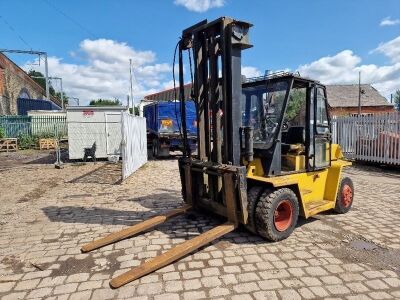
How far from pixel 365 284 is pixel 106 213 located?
4.82 metres

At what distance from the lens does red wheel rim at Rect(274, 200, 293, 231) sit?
5.08m

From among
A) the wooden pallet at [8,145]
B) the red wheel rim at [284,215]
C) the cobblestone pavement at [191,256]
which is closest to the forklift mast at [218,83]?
the red wheel rim at [284,215]

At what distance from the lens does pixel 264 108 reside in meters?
5.54

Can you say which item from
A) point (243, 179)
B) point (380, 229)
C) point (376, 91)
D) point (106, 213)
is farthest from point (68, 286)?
point (376, 91)

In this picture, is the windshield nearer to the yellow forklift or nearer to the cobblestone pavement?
the yellow forklift

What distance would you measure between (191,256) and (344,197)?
3.57 m

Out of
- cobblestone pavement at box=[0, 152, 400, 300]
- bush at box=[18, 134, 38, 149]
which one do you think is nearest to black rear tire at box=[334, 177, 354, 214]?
cobblestone pavement at box=[0, 152, 400, 300]

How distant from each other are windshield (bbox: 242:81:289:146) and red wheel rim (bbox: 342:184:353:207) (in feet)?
7.58

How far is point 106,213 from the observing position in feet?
22.0

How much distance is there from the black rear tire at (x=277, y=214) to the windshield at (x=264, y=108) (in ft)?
2.72

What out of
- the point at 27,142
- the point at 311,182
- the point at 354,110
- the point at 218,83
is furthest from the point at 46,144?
the point at 354,110

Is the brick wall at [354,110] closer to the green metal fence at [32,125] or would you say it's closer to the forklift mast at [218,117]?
the green metal fence at [32,125]

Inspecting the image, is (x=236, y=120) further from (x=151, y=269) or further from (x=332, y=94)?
(x=332, y=94)

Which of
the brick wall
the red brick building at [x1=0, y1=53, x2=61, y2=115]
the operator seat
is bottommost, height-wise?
the operator seat
